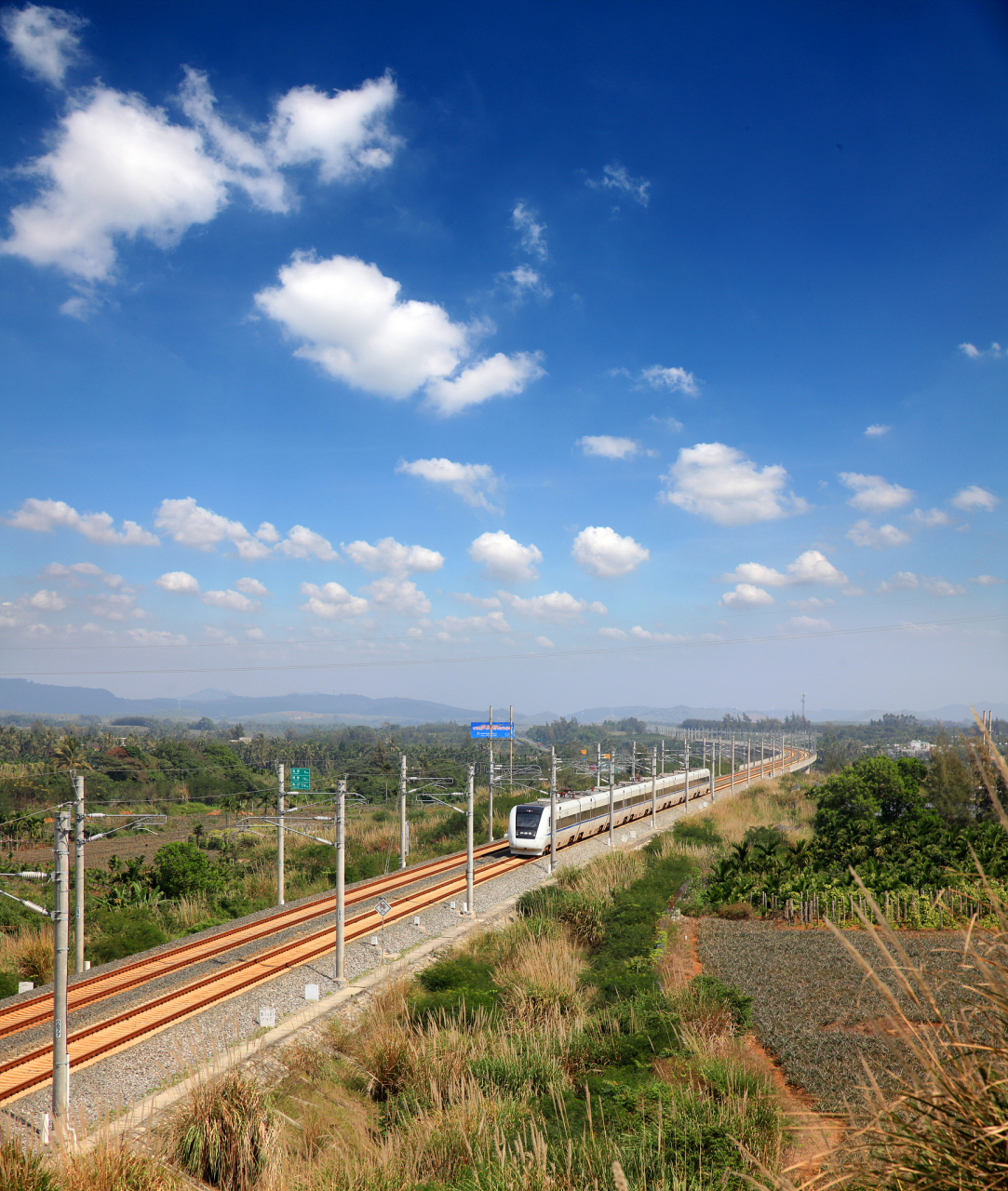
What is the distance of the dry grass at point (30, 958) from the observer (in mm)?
22516

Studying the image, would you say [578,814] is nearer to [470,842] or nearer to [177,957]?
[470,842]

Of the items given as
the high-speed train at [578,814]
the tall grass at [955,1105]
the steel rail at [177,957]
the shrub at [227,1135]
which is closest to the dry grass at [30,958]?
the steel rail at [177,957]

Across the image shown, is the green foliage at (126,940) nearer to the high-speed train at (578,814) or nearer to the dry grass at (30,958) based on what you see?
the dry grass at (30,958)

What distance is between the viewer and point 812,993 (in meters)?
16.0

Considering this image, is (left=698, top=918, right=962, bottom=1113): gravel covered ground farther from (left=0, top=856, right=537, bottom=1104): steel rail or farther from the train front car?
the train front car

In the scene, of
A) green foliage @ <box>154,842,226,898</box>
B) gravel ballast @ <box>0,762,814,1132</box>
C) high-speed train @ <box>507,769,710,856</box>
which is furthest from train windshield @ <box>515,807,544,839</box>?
green foliage @ <box>154,842,226,898</box>

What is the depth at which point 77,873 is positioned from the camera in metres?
21.1

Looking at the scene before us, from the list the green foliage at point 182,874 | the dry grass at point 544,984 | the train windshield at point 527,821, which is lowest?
the green foliage at point 182,874

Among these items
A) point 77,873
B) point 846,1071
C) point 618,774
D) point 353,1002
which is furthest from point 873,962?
point 618,774

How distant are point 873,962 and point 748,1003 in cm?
A: 427

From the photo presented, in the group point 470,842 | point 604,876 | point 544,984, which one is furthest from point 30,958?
point 604,876

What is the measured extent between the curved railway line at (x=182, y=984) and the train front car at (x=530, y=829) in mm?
5108

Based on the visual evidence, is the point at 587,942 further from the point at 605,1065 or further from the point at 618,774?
the point at 618,774

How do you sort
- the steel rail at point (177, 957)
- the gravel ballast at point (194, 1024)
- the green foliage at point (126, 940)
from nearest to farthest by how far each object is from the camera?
the gravel ballast at point (194, 1024), the steel rail at point (177, 957), the green foliage at point (126, 940)
